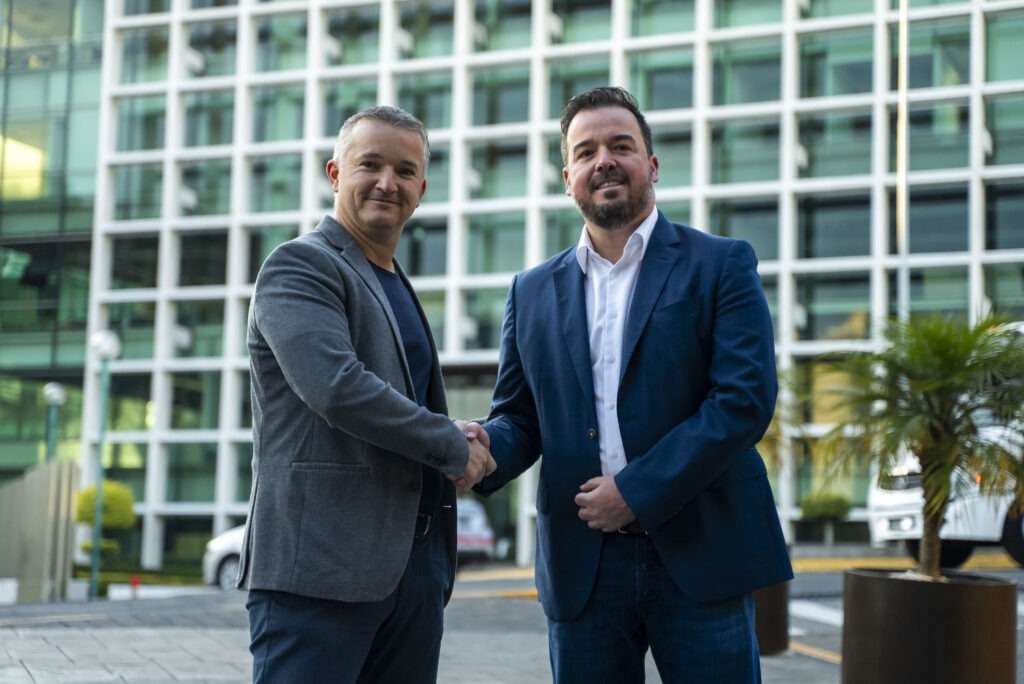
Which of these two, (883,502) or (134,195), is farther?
(134,195)

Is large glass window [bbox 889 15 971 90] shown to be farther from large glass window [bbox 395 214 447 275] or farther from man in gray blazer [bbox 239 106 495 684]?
man in gray blazer [bbox 239 106 495 684]

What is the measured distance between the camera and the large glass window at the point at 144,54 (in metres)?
43.1

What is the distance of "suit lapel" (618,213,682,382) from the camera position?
351 cm

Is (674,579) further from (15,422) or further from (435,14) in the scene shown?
(15,422)

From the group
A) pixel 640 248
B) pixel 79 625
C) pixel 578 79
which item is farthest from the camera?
pixel 578 79

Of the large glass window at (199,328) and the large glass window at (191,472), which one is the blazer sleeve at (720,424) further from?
the large glass window at (199,328)

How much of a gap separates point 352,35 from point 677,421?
39144mm

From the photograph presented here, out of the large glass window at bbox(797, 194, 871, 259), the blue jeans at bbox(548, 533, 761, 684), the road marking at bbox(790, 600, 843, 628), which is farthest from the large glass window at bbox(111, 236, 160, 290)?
the blue jeans at bbox(548, 533, 761, 684)

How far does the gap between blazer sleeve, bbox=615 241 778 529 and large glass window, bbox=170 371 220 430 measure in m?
38.8

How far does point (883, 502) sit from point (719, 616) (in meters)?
10.9

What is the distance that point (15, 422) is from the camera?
137 feet

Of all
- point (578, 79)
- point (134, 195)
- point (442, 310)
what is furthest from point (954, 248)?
point (134, 195)

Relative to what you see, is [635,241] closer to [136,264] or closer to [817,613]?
[817,613]

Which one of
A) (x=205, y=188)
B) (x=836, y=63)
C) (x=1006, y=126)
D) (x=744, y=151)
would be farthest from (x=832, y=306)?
(x=205, y=188)
